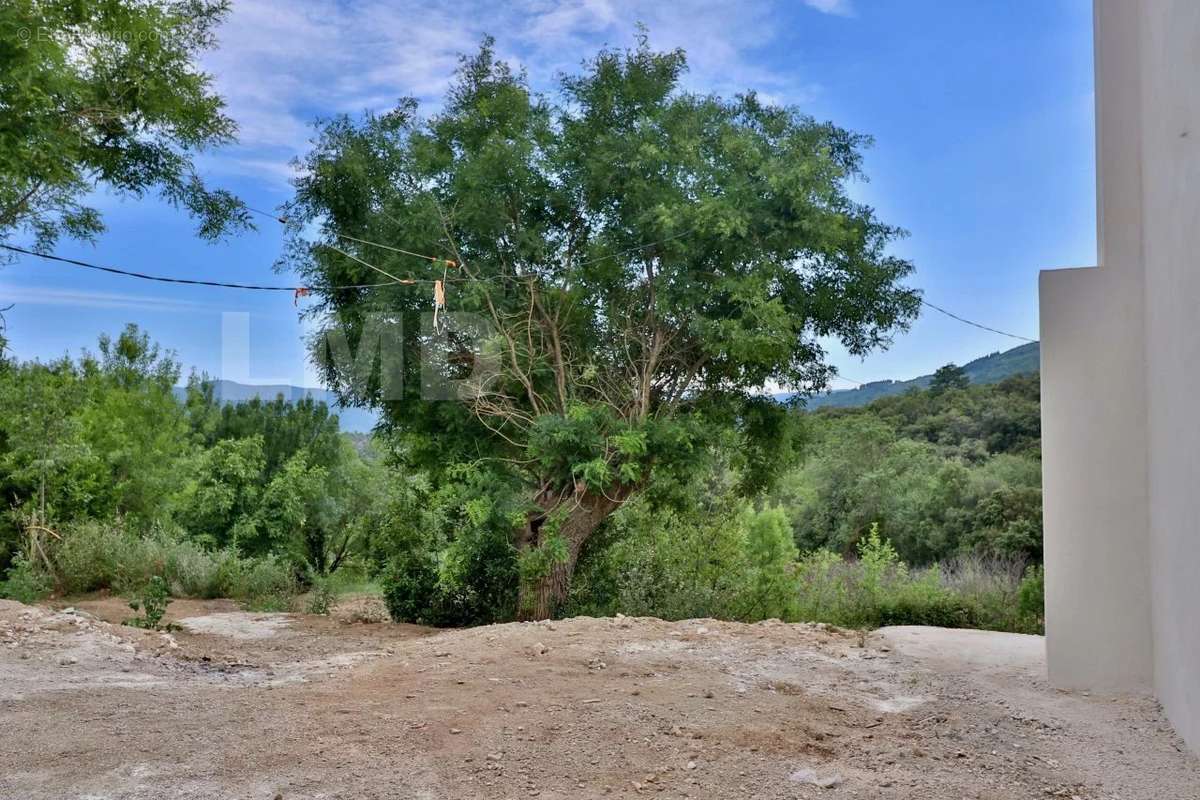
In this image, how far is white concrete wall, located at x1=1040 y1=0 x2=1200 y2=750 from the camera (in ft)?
13.6

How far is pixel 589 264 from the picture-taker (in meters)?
8.20

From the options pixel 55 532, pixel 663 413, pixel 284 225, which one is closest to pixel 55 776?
pixel 663 413

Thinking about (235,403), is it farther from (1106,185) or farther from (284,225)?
(1106,185)

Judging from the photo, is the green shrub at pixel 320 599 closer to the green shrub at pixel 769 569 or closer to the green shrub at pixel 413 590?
the green shrub at pixel 413 590

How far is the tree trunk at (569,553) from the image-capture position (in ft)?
26.8

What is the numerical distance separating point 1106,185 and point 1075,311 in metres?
0.68

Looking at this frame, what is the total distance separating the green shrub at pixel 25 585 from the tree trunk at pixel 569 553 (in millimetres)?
4861

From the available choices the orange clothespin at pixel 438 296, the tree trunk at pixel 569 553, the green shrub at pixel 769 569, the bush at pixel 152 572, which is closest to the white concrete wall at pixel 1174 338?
the green shrub at pixel 769 569

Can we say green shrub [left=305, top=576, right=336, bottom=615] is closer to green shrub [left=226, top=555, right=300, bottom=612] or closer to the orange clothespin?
green shrub [left=226, top=555, right=300, bottom=612]

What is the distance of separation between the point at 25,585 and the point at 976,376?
11.2 meters

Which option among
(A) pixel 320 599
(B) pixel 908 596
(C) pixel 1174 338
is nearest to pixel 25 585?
(A) pixel 320 599

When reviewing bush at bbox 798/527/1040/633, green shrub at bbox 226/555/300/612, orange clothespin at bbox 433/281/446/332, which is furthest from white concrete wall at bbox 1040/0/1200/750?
green shrub at bbox 226/555/300/612

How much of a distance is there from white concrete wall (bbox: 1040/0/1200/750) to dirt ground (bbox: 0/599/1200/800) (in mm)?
353

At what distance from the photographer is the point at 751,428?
883 cm
